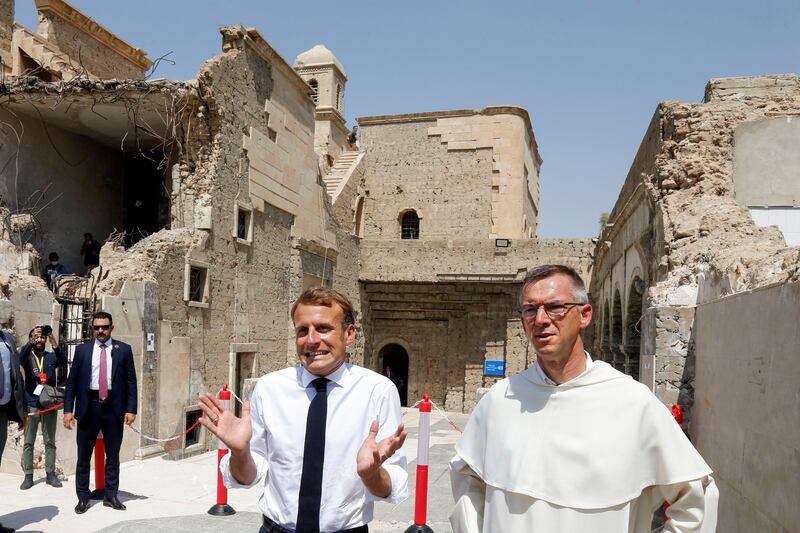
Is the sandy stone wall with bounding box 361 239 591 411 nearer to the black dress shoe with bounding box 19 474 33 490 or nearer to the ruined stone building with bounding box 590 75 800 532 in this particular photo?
the ruined stone building with bounding box 590 75 800 532

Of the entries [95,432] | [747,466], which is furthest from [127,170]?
[747,466]

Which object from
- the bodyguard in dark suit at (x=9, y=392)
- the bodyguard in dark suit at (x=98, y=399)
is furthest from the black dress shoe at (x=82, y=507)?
the bodyguard in dark suit at (x=9, y=392)

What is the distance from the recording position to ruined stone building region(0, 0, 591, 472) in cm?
1111

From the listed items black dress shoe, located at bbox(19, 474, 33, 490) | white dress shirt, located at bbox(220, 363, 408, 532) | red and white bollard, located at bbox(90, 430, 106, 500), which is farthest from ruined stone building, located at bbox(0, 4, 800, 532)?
white dress shirt, located at bbox(220, 363, 408, 532)

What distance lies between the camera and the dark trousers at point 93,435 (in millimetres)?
6258

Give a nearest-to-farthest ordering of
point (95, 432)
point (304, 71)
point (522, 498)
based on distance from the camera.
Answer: point (522, 498) → point (95, 432) → point (304, 71)

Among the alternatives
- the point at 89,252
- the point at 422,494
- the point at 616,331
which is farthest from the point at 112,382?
the point at 616,331

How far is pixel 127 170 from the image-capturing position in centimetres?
1549

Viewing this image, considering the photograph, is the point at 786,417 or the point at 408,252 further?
the point at 408,252

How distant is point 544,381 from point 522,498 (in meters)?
0.40

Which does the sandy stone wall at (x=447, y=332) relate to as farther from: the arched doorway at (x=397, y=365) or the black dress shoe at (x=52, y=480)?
the black dress shoe at (x=52, y=480)

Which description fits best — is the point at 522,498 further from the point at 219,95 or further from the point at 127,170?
the point at 127,170

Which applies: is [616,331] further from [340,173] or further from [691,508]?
[691,508]

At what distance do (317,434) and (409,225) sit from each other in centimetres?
2192
